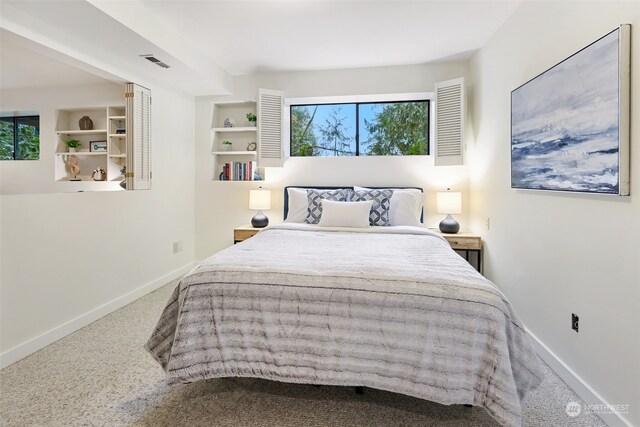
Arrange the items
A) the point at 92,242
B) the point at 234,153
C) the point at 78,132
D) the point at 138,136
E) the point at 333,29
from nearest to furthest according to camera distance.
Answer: the point at 92,242 → the point at 333,29 → the point at 138,136 → the point at 78,132 → the point at 234,153

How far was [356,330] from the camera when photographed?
1.54 m

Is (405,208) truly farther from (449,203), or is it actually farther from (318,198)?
(318,198)

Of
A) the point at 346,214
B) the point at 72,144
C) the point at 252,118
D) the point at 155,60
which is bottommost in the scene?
the point at 346,214

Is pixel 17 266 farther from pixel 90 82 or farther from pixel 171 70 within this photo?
pixel 90 82

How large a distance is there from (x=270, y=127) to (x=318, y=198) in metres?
1.14

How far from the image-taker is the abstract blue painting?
1.55 m

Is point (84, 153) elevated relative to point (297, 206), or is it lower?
elevated

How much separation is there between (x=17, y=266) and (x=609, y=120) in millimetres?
3564

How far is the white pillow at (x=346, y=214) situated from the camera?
3.34 metres

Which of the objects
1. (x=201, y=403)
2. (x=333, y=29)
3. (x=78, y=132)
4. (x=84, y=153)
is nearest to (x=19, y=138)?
(x=78, y=132)

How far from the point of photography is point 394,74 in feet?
13.0

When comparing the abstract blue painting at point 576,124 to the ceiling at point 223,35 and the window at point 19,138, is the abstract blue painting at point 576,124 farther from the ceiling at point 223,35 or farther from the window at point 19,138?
the window at point 19,138

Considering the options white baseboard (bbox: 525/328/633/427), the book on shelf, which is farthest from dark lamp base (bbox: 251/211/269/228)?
white baseboard (bbox: 525/328/633/427)

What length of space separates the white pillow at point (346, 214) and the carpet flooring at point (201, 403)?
5.65 feet
